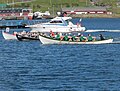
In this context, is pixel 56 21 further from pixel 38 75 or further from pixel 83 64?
pixel 38 75

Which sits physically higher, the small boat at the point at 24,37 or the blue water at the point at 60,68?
the blue water at the point at 60,68

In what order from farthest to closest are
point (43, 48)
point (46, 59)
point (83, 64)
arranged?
point (43, 48) < point (46, 59) < point (83, 64)

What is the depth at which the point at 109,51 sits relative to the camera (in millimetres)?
85625

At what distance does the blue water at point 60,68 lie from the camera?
51844 mm

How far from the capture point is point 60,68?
6316cm

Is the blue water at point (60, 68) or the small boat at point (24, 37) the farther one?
the small boat at point (24, 37)

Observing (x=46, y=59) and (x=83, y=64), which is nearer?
(x=83, y=64)

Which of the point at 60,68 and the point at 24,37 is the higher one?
the point at 60,68

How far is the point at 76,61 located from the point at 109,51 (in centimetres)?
1560

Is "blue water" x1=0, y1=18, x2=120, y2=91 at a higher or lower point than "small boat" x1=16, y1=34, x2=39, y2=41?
higher

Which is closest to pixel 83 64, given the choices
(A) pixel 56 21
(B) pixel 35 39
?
(B) pixel 35 39

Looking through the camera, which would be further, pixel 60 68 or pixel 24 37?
pixel 24 37

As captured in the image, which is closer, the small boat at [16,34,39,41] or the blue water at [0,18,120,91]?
the blue water at [0,18,120,91]

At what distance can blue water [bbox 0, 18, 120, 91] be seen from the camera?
51.8 meters
